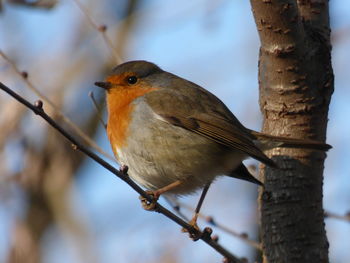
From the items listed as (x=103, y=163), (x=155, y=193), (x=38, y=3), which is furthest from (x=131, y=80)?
(x=103, y=163)

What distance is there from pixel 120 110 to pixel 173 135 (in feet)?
1.54

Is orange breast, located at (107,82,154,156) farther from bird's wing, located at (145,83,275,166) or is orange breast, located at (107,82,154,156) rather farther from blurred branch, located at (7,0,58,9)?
blurred branch, located at (7,0,58,9)

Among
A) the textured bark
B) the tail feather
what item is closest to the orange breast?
the tail feather

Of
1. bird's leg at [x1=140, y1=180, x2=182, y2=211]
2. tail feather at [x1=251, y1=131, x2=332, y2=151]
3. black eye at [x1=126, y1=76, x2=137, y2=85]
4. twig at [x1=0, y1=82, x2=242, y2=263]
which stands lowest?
Result: twig at [x1=0, y1=82, x2=242, y2=263]

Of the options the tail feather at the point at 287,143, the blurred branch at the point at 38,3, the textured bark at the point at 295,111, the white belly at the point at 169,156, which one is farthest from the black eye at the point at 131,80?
the textured bark at the point at 295,111

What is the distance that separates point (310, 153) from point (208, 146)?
92 cm

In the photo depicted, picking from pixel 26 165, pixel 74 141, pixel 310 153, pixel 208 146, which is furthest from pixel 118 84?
pixel 26 165

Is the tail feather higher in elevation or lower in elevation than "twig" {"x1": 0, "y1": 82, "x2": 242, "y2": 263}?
higher

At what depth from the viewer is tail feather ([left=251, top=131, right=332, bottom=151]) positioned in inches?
123

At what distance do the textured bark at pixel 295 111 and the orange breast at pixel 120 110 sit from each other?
1016mm

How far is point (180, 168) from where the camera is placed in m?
3.74

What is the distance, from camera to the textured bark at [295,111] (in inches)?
113

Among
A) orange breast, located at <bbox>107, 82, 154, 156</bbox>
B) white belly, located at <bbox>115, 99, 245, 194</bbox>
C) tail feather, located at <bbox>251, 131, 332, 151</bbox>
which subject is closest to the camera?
tail feather, located at <bbox>251, 131, 332, 151</bbox>

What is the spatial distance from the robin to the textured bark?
0.23 meters
